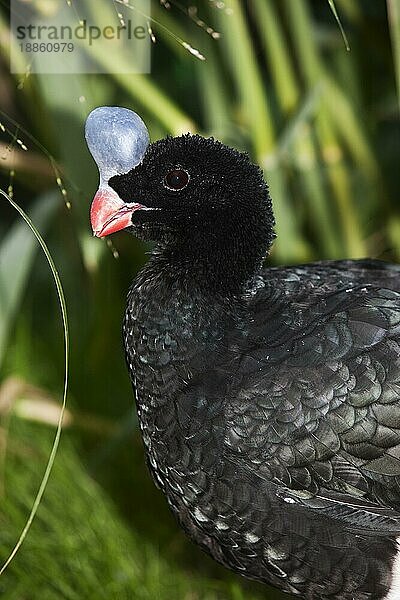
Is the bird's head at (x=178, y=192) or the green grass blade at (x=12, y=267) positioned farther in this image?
the green grass blade at (x=12, y=267)

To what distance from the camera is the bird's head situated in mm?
1174

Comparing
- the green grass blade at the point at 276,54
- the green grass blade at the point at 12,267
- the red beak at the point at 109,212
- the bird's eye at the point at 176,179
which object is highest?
the green grass blade at the point at 276,54

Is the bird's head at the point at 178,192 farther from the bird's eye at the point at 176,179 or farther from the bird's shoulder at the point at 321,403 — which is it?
the bird's shoulder at the point at 321,403

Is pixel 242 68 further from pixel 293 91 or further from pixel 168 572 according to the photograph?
pixel 168 572

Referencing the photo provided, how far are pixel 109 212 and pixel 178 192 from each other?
9cm

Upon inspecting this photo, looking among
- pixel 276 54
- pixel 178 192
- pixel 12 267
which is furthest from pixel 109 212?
pixel 276 54

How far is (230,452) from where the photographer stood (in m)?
1.22

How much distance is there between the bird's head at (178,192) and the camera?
1.17 metres

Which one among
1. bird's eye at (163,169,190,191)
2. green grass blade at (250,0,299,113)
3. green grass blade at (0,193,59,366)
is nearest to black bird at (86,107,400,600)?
bird's eye at (163,169,190,191)

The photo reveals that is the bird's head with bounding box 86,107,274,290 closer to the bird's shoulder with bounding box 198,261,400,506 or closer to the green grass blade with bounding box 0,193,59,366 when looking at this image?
the bird's shoulder with bounding box 198,261,400,506

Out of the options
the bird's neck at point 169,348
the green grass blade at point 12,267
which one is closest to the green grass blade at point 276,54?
the green grass blade at point 12,267

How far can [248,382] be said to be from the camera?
47.9 inches

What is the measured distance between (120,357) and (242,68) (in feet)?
2.95

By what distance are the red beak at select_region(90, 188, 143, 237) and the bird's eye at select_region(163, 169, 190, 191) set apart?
0.05 m
